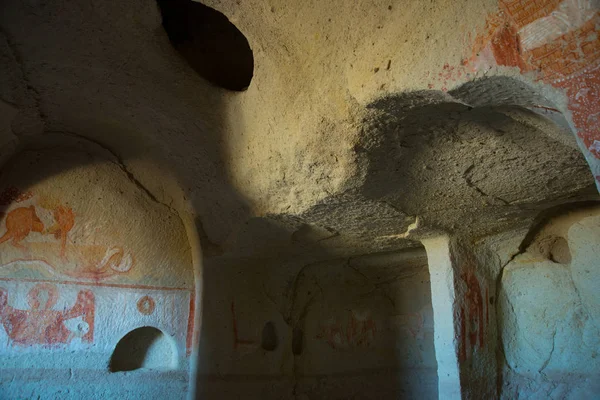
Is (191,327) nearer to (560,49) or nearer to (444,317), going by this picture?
(444,317)

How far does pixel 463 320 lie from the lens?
312 cm

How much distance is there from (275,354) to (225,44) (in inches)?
97.0

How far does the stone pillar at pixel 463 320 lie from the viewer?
119 inches

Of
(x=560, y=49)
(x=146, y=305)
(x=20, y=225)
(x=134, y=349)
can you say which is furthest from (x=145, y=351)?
(x=560, y=49)

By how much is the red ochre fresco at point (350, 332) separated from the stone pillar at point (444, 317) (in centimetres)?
167

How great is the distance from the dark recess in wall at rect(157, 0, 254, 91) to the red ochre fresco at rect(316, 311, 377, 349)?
235 cm

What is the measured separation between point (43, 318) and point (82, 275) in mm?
349

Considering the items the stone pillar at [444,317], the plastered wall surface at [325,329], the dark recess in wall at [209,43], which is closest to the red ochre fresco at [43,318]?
the plastered wall surface at [325,329]

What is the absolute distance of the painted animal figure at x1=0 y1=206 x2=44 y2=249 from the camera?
336cm

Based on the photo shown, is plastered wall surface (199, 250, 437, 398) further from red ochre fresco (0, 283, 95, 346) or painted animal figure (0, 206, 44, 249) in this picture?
painted animal figure (0, 206, 44, 249)

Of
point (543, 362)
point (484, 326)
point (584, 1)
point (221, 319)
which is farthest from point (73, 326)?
point (584, 1)

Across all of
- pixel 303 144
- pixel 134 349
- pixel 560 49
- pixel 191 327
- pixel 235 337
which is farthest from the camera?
pixel 235 337

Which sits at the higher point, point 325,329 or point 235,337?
point 325,329

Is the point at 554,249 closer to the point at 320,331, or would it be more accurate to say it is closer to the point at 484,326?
the point at 484,326
